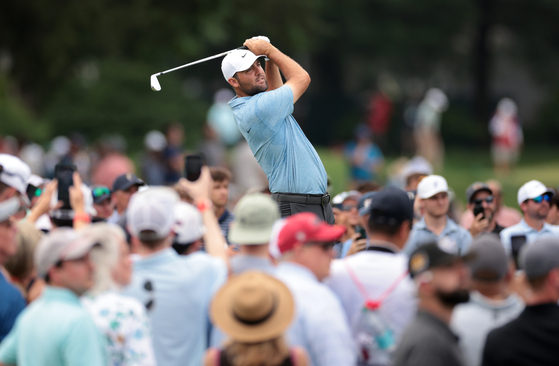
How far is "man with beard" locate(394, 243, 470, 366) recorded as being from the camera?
377 centimetres

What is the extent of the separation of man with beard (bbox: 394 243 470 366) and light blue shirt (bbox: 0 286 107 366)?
155 cm

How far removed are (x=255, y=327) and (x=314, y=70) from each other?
37734 mm

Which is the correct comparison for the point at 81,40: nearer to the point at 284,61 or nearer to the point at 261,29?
the point at 261,29

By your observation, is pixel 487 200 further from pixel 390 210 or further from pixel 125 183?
pixel 125 183

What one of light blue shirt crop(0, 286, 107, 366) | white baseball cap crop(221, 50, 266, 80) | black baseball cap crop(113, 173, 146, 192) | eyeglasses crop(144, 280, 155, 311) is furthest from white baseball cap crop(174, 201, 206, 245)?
black baseball cap crop(113, 173, 146, 192)

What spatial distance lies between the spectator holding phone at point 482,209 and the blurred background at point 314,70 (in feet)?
37.1

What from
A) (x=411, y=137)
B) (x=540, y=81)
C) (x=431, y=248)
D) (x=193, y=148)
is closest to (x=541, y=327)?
(x=431, y=248)

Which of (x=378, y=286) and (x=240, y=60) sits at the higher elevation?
(x=240, y=60)

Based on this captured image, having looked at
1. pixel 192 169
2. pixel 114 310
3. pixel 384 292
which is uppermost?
pixel 192 169

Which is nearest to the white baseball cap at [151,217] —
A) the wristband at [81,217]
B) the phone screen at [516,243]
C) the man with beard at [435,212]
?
the wristband at [81,217]

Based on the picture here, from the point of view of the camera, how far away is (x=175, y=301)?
4.71m

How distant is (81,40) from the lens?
20.1 m

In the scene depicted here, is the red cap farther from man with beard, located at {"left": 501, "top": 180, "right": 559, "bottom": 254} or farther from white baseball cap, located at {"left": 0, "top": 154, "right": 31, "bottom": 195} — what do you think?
man with beard, located at {"left": 501, "top": 180, "right": 559, "bottom": 254}

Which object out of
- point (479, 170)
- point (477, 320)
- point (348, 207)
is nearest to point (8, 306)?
point (477, 320)
